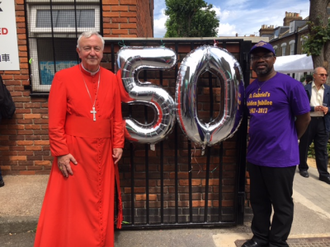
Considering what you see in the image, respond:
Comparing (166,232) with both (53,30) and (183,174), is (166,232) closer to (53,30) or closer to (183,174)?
(183,174)

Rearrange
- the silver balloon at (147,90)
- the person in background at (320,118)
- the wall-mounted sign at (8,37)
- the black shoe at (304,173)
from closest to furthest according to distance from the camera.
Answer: the silver balloon at (147,90)
the wall-mounted sign at (8,37)
the person in background at (320,118)
the black shoe at (304,173)

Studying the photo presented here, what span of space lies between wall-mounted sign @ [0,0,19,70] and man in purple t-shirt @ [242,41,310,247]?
3311 mm

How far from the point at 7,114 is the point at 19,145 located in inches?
20.9

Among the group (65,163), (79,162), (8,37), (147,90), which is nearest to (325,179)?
(147,90)

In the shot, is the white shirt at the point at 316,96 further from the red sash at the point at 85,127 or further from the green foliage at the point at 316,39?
the red sash at the point at 85,127

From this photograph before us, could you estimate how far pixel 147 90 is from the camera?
2314 millimetres

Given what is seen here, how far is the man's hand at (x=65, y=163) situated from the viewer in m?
1.95

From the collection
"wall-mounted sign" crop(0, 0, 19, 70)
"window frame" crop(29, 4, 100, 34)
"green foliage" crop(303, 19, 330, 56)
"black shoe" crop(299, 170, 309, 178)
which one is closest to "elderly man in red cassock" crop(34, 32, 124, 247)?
"window frame" crop(29, 4, 100, 34)

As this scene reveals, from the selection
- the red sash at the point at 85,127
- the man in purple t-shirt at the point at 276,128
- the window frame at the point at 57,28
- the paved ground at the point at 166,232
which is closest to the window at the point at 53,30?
the window frame at the point at 57,28

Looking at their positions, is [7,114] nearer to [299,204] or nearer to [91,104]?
[91,104]

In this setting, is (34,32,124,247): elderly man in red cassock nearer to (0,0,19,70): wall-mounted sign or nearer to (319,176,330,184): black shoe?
(0,0,19,70): wall-mounted sign

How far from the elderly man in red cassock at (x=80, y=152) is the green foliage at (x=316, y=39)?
608 cm

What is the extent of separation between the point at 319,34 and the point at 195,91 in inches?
217

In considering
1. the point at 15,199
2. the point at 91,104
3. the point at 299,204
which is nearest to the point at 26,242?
the point at 15,199
